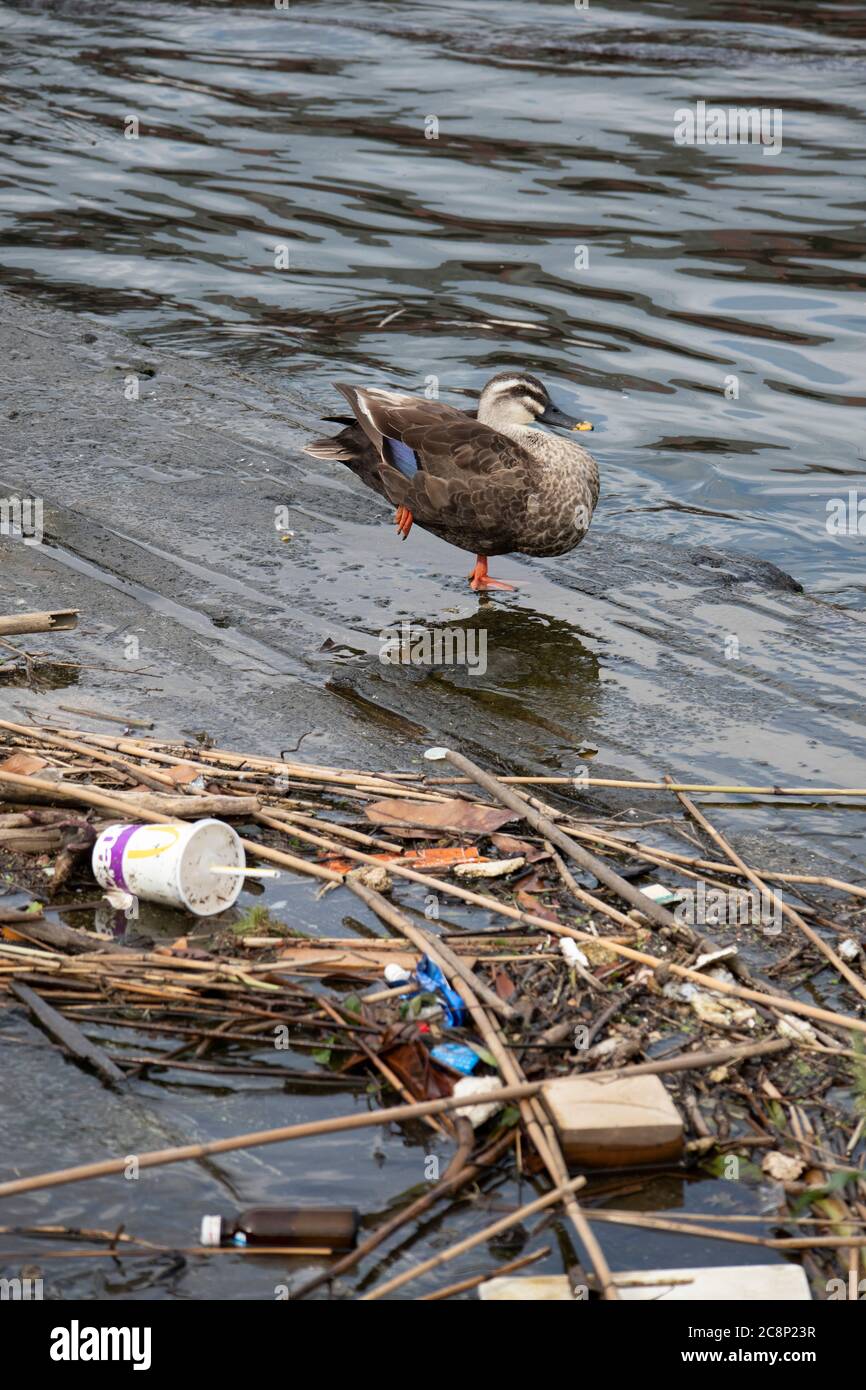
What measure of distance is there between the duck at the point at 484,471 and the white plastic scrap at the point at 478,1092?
3.71 metres

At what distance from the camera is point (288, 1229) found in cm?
351

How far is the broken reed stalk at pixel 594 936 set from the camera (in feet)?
13.6

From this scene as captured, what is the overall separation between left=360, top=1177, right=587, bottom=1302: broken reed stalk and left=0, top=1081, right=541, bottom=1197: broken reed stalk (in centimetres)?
25

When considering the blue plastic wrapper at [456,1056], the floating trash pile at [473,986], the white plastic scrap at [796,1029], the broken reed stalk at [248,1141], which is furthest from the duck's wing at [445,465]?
the broken reed stalk at [248,1141]

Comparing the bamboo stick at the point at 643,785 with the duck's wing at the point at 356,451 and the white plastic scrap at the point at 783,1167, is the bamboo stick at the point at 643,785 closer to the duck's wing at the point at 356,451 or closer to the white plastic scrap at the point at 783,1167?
the white plastic scrap at the point at 783,1167

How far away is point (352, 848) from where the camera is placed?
195 inches

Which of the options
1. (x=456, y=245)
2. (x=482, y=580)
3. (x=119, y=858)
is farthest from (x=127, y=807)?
(x=456, y=245)

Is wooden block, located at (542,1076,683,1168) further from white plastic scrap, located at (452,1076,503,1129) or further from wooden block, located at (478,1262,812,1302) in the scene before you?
wooden block, located at (478,1262,812,1302)

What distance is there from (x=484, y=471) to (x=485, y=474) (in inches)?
0.7

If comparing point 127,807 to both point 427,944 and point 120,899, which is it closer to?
point 120,899

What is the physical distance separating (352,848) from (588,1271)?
1781 millimetres

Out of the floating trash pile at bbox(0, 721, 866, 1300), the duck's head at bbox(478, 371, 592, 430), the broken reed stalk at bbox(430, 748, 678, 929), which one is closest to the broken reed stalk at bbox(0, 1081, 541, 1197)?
the floating trash pile at bbox(0, 721, 866, 1300)

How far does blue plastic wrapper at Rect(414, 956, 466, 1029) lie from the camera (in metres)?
4.09
